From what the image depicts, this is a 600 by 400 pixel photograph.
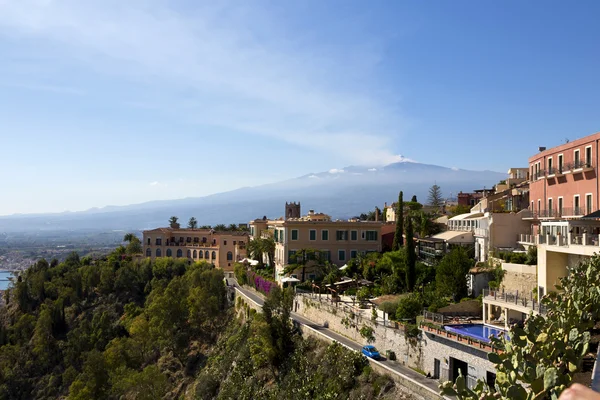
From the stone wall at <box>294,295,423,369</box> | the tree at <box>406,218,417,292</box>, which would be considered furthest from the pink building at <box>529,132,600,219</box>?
the stone wall at <box>294,295,423,369</box>


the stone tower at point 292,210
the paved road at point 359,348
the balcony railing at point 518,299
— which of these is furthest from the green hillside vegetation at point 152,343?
the stone tower at point 292,210

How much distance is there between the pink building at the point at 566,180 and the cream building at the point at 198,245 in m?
45.9

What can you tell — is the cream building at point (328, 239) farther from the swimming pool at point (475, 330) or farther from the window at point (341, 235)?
the swimming pool at point (475, 330)

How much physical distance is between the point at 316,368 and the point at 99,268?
56.4 metres

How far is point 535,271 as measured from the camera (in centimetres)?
2531

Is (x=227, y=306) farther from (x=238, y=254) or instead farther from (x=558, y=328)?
(x=558, y=328)

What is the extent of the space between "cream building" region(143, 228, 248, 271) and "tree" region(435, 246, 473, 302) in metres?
44.3

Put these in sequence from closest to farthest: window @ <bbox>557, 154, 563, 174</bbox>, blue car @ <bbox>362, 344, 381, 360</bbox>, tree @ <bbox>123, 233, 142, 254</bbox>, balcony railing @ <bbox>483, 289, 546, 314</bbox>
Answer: balcony railing @ <bbox>483, 289, 546, 314</bbox> < blue car @ <bbox>362, 344, 381, 360</bbox> < window @ <bbox>557, 154, 563, 174</bbox> < tree @ <bbox>123, 233, 142, 254</bbox>

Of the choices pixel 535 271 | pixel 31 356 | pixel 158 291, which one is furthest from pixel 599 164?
pixel 31 356

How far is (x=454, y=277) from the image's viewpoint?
1190 inches

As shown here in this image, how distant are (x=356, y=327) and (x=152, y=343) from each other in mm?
27741

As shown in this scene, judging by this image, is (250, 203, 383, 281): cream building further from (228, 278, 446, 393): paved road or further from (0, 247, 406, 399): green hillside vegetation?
(0, 247, 406, 399): green hillside vegetation

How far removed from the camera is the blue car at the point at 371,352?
24.9 metres

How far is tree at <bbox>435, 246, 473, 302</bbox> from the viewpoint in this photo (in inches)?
1182
